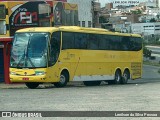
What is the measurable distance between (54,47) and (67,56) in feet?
4.72

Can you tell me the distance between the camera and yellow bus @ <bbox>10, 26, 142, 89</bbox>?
25.2 metres

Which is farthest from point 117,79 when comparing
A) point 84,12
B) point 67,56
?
point 84,12

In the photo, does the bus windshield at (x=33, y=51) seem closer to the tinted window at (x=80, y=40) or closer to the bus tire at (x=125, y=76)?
the tinted window at (x=80, y=40)

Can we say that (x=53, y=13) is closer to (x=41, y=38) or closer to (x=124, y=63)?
(x=124, y=63)

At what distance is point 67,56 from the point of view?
26.9 metres

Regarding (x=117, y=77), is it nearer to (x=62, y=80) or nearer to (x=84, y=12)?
(x=62, y=80)

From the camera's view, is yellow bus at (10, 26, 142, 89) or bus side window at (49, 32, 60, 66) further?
bus side window at (49, 32, 60, 66)

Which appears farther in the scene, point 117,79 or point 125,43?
point 125,43

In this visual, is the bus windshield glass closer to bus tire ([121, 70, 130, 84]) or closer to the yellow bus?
the yellow bus

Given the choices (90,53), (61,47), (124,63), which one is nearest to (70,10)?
(124,63)

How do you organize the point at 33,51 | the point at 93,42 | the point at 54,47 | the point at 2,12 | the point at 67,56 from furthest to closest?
the point at 2,12 → the point at 93,42 → the point at 67,56 → the point at 54,47 → the point at 33,51

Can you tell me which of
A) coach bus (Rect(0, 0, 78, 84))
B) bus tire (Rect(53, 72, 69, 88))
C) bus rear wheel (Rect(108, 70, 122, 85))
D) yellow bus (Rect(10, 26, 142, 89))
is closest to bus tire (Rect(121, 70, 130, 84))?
yellow bus (Rect(10, 26, 142, 89))

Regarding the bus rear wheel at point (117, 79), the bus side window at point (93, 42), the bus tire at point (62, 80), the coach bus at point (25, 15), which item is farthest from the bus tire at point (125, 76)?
the bus tire at point (62, 80)

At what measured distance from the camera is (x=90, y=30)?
97.7ft
